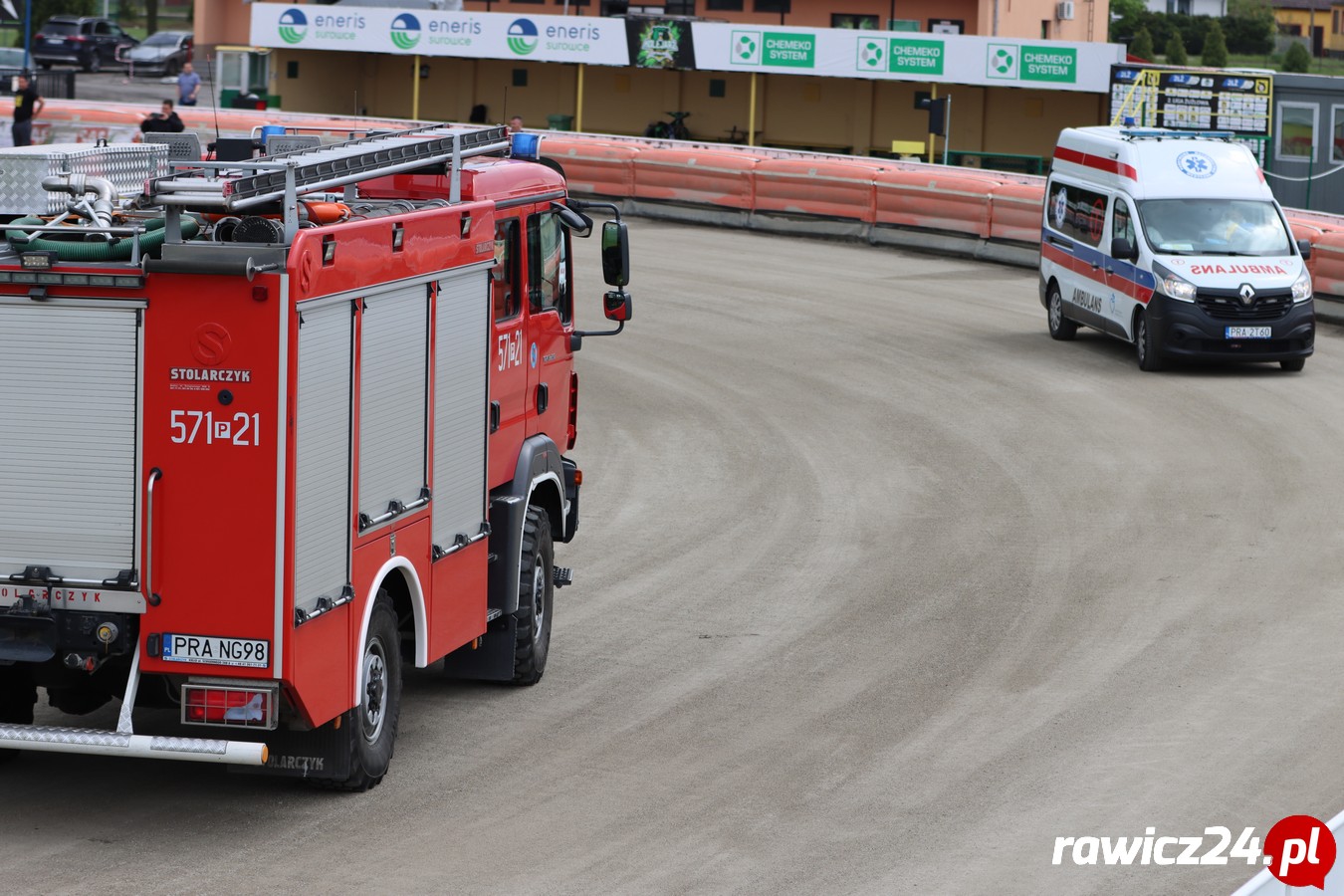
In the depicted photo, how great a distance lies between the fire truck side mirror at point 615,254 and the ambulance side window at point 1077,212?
1217 centimetres

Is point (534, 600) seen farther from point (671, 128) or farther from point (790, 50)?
point (671, 128)

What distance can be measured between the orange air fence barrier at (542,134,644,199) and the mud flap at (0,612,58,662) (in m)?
26.4

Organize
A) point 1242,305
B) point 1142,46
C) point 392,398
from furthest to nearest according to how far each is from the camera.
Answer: point 1142,46
point 1242,305
point 392,398

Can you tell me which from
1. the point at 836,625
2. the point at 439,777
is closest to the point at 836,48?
the point at 836,625

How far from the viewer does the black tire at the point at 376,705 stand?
9.26m

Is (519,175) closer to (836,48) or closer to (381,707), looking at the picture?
(381,707)

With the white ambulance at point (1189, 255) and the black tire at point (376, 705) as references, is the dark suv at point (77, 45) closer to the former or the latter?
the white ambulance at point (1189, 255)

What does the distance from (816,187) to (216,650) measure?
24.9 meters

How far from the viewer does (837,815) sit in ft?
30.5

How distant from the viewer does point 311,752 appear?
30.0ft

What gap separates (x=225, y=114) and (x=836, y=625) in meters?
29.0

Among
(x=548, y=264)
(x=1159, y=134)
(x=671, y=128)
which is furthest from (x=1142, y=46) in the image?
(x=548, y=264)

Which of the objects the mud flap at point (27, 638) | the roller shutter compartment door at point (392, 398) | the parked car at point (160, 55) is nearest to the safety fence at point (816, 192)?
the roller shutter compartment door at point (392, 398)

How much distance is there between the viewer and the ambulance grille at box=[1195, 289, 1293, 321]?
21.6 m
